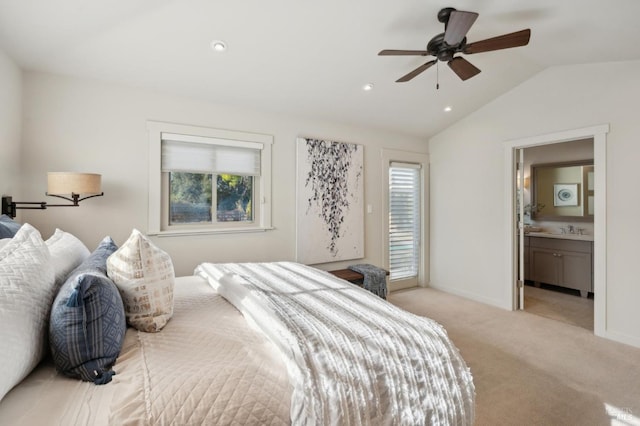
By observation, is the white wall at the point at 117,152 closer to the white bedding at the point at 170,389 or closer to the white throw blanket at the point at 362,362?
the white throw blanket at the point at 362,362

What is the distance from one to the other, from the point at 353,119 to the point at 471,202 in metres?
2.02

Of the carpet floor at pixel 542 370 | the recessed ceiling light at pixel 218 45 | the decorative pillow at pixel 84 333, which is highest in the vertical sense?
the recessed ceiling light at pixel 218 45

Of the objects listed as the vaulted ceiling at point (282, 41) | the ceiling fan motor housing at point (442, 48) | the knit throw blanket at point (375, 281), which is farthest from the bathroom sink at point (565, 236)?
the ceiling fan motor housing at point (442, 48)

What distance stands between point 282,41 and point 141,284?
2.22m

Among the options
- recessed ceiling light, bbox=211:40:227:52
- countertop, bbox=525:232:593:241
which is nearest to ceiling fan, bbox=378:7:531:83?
recessed ceiling light, bbox=211:40:227:52

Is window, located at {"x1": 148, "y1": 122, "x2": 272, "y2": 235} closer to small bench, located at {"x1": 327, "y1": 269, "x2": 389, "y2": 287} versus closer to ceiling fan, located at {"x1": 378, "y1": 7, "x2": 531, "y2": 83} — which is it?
small bench, located at {"x1": 327, "y1": 269, "x2": 389, "y2": 287}

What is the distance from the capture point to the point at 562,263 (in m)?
4.59

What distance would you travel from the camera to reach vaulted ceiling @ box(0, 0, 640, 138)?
7.16 ft

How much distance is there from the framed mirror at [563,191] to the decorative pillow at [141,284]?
19.3 feet

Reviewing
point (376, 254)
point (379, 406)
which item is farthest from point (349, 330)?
point (376, 254)

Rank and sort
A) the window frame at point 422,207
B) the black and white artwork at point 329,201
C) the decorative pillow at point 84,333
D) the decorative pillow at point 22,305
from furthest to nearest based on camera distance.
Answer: the window frame at point 422,207 < the black and white artwork at point 329,201 < the decorative pillow at point 84,333 < the decorative pillow at point 22,305

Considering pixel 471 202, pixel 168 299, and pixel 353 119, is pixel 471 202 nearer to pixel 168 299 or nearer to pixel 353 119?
pixel 353 119

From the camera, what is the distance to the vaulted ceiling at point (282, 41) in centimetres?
218

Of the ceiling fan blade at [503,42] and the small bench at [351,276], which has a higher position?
the ceiling fan blade at [503,42]
